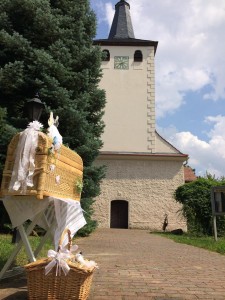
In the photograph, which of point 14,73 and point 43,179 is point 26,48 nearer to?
point 14,73

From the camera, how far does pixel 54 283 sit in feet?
11.2

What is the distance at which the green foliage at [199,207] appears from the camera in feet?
53.4

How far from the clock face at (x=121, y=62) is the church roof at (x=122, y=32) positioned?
1.09m

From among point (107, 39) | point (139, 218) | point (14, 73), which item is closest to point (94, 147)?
point (14, 73)

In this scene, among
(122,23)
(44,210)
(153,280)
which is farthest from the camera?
(122,23)

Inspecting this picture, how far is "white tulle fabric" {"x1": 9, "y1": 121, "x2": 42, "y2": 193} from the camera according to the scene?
Result: 4.05 metres

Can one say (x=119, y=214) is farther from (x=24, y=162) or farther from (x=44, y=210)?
(x=24, y=162)

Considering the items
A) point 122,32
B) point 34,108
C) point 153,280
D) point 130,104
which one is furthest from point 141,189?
point 34,108

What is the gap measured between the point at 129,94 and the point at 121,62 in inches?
102

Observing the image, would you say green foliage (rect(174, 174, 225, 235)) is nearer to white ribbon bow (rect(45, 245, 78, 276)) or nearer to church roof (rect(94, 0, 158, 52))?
church roof (rect(94, 0, 158, 52))

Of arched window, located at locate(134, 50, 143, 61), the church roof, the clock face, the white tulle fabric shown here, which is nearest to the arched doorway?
the clock face

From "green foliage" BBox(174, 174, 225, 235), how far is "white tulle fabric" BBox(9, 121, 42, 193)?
44.3 feet

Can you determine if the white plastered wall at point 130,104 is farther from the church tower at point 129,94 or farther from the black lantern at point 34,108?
the black lantern at point 34,108

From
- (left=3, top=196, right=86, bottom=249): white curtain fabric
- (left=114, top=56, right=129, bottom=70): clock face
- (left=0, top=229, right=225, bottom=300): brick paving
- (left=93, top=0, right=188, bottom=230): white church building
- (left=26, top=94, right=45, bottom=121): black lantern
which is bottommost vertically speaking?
(left=0, top=229, right=225, bottom=300): brick paving
